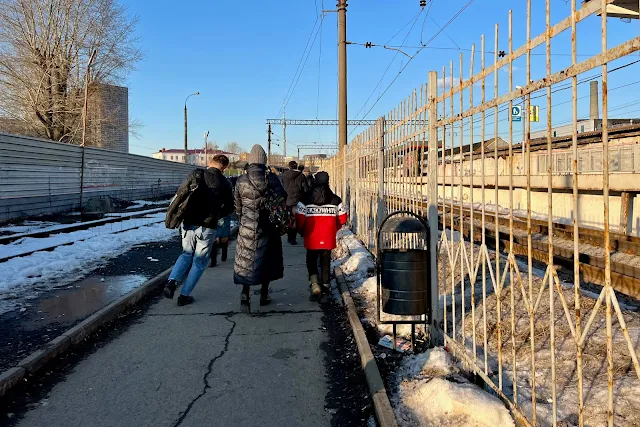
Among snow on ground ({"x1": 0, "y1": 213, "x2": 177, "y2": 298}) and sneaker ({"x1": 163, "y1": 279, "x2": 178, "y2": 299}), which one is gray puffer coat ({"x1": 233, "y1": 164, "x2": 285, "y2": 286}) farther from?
snow on ground ({"x1": 0, "y1": 213, "x2": 177, "y2": 298})

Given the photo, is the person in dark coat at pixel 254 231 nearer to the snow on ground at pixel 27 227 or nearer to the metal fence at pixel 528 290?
the metal fence at pixel 528 290

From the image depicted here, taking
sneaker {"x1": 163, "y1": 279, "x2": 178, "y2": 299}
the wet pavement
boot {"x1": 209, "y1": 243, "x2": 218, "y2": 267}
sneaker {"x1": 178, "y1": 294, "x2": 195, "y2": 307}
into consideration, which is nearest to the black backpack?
sneaker {"x1": 163, "y1": 279, "x2": 178, "y2": 299}

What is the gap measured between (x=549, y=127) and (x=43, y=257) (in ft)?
29.9

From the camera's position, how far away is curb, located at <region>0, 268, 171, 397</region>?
4.05 m

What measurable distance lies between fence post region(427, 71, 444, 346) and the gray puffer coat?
2171mm

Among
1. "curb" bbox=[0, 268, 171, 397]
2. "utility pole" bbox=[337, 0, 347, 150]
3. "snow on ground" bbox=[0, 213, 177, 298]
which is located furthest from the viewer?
"utility pole" bbox=[337, 0, 347, 150]

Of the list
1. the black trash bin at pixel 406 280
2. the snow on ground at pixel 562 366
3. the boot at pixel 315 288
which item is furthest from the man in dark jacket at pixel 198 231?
the snow on ground at pixel 562 366

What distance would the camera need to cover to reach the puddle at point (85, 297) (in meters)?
5.91

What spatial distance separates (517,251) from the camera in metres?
10.1

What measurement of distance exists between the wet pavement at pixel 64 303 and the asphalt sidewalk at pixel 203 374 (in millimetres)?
624

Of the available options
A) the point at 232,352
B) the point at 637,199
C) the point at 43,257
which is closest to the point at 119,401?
the point at 232,352

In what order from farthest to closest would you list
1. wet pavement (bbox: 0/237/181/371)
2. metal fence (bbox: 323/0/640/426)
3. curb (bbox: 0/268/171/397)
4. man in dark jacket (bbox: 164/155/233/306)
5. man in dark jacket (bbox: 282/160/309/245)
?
man in dark jacket (bbox: 282/160/309/245)
man in dark jacket (bbox: 164/155/233/306)
wet pavement (bbox: 0/237/181/371)
curb (bbox: 0/268/171/397)
metal fence (bbox: 323/0/640/426)

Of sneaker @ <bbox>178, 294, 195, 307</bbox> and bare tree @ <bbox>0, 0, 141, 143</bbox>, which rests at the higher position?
bare tree @ <bbox>0, 0, 141, 143</bbox>

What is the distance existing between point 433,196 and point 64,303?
4851 millimetres
